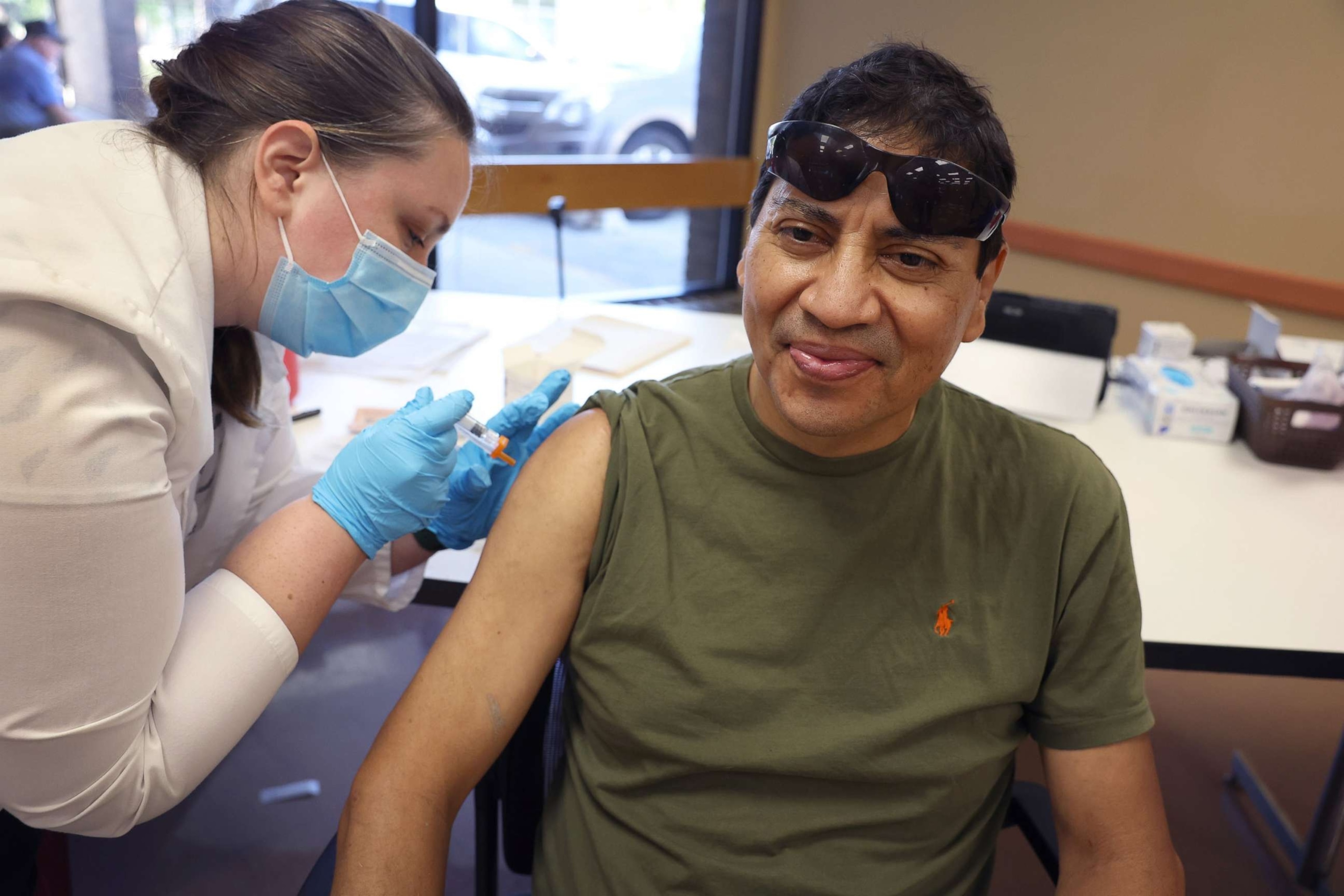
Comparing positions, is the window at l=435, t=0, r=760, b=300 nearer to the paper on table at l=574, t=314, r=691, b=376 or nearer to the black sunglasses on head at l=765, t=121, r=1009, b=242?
the paper on table at l=574, t=314, r=691, b=376

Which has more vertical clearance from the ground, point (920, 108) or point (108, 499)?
point (920, 108)

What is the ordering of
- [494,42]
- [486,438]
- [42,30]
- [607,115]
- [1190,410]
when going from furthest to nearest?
[607,115], [494,42], [42,30], [1190,410], [486,438]

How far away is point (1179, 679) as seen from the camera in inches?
105

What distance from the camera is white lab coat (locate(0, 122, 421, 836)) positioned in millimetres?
858

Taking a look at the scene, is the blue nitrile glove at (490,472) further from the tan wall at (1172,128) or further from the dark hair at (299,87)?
the tan wall at (1172,128)

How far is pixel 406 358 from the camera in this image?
218cm

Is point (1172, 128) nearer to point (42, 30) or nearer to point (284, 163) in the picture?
point (284, 163)

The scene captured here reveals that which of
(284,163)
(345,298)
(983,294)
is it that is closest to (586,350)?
(345,298)

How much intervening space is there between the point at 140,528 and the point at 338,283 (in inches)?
16.6

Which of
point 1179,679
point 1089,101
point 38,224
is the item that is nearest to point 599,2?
point 1089,101

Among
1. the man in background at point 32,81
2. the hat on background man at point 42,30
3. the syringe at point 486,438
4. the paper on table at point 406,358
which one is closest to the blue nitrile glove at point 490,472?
the syringe at point 486,438

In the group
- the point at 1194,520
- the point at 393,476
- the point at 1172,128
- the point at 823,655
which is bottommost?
the point at 1194,520

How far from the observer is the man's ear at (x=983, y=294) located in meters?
1.11

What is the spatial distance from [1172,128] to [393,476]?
144 inches
